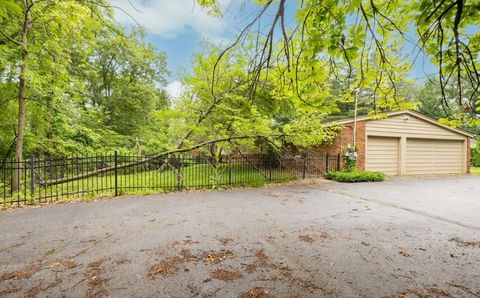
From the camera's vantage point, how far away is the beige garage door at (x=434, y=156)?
1316cm

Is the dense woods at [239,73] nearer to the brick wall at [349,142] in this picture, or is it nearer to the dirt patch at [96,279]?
the brick wall at [349,142]

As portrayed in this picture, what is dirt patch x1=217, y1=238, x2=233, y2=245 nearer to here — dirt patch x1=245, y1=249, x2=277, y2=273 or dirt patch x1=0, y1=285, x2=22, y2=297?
dirt patch x1=245, y1=249, x2=277, y2=273

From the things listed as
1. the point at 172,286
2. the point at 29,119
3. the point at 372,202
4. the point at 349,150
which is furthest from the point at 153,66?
the point at 172,286

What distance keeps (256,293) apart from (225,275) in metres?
0.49

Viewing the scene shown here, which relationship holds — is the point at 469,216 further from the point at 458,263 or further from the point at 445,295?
the point at 445,295

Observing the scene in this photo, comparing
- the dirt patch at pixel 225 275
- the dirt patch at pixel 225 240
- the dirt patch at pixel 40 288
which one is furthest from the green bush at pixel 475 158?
the dirt patch at pixel 40 288

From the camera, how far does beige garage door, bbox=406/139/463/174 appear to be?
1316 cm

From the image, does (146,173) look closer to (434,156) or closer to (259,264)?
(259,264)

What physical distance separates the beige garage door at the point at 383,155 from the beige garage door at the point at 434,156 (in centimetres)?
83

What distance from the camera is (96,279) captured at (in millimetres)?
2766

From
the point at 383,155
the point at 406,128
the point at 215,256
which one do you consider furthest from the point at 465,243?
the point at 406,128

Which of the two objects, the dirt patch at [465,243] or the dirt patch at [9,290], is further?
the dirt patch at [465,243]

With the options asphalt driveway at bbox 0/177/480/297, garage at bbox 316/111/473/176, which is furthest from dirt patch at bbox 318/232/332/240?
garage at bbox 316/111/473/176

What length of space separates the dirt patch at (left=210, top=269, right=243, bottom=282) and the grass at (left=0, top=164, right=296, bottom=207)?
5.34 m
